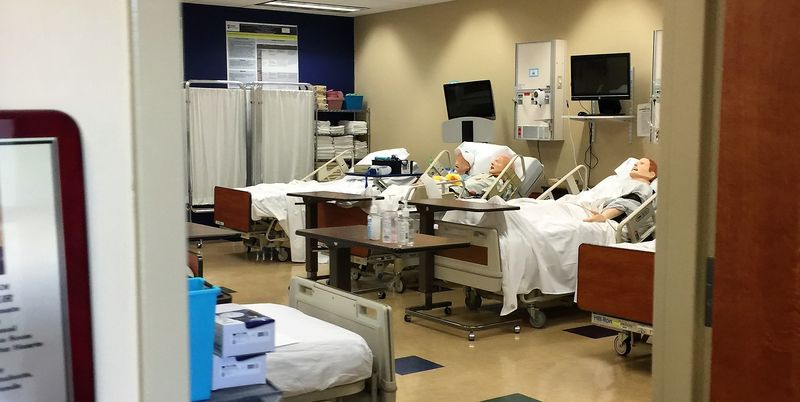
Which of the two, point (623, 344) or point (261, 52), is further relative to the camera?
point (261, 52)

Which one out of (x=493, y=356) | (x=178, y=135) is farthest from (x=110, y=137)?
(x=493, y=356)

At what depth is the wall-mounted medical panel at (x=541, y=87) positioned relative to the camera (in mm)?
8414

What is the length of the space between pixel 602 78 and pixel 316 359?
575 cm

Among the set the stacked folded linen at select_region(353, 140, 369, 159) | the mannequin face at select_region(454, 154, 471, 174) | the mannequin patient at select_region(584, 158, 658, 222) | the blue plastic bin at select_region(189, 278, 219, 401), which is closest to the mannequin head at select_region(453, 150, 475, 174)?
the mannequin face at select_region(454, 154, 471, 174)

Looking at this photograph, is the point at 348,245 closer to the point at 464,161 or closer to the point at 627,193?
the point at 627,193

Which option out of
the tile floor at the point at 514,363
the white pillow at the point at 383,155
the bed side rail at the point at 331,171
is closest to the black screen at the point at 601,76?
the white pillow at the point at 383,155

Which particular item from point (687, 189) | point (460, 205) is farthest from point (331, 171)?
point (687, 189)

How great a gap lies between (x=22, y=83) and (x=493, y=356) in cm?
438

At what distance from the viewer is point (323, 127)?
10836 mm

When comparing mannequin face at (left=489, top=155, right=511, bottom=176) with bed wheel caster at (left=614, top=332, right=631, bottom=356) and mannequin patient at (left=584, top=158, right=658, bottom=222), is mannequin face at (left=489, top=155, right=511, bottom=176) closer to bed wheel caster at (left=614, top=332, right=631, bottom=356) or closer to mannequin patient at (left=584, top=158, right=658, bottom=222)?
mannequin patient at (left=584, top=158, right=658, bottom=222)

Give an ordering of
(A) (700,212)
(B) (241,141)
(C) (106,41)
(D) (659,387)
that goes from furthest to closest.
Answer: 1. (B) (241,141)
2. (D) (659,387)
3. (A) (700,212)
4. (C) (106,41)

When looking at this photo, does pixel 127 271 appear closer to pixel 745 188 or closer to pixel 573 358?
pixel 745 188

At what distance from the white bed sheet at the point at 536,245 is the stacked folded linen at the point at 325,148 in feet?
15.6

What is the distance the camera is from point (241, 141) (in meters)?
10.2
